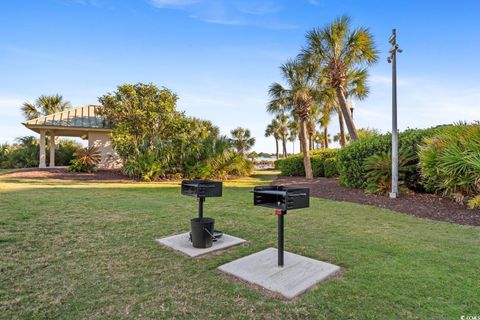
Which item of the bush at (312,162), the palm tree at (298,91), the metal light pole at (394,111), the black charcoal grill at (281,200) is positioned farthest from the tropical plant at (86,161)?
the metal light pole at (394,111)

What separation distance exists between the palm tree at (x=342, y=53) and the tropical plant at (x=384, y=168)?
193 inches

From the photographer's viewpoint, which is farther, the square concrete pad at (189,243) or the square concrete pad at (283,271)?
the square concrete pad at (189,243)

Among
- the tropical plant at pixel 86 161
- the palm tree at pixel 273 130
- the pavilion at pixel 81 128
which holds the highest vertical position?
the palm tree at pixel 273 130

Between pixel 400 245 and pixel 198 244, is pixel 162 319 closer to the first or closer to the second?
pixel 198 244

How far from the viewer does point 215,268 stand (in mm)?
2895

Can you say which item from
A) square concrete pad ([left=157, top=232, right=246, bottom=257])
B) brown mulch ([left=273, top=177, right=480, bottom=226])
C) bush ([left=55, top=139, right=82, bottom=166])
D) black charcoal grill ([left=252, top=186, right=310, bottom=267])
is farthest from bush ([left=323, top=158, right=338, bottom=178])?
bush ([left=55, top=139, right=82, bottom=166])

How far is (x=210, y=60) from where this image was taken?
11.5m

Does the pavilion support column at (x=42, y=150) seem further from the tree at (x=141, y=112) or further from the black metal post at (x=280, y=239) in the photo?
the black metal post at (x=280, y=239)

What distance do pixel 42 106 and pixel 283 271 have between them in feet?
87.3

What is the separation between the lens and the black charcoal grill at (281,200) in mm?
2637

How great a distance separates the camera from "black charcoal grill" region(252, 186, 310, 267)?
264 centimetres

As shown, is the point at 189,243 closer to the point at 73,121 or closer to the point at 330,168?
the point at 330,168

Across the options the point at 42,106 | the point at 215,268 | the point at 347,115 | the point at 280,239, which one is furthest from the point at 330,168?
the point at 42,106

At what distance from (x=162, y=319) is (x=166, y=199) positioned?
18.9 ft
